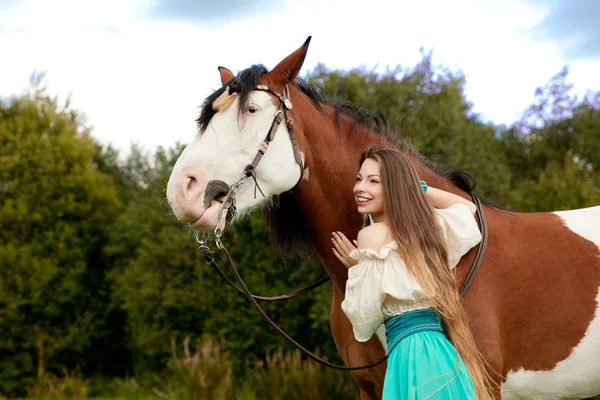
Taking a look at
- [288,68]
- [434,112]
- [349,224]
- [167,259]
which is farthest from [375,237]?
[167,259]

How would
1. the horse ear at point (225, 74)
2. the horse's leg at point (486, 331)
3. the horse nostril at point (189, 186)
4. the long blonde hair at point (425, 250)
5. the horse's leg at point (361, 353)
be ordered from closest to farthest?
the long blonde hair at point (425, 250)
the horse nostril at point (189, 186)
the horse's leg at point (486, 331)
the horse's leg at point (361, 353)
the horse ear at point (225, 74)

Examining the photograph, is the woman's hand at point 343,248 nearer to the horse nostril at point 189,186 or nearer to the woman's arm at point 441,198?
the woman's arm at point 441,198

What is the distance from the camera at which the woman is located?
2404 mm

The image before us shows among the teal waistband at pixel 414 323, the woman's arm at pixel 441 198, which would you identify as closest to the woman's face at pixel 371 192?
the woman's arm at pixel 441 198

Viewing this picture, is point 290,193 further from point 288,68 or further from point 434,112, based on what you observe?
point 434,112

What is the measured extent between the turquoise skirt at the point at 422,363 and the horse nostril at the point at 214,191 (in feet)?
3.11

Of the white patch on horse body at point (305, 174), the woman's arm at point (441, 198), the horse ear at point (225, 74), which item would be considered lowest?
the woman's arm at point (441, 198)

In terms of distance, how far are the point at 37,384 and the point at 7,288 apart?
2325 millimetres

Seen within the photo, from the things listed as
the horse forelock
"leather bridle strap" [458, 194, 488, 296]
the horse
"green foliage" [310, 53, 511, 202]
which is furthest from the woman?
"green foliage" [310, 53, 511, 202]

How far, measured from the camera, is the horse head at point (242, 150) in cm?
266

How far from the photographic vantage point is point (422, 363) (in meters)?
2.38

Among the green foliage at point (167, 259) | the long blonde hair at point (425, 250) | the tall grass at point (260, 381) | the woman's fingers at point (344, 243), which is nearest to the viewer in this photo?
the long blonde hair at point (425, 250)

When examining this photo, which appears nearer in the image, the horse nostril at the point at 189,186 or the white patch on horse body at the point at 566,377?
the horse nostril at the point at 189,186

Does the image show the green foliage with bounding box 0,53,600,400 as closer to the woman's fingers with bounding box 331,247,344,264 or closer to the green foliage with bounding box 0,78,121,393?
the green foliage with bounding box 0,78,121,393
